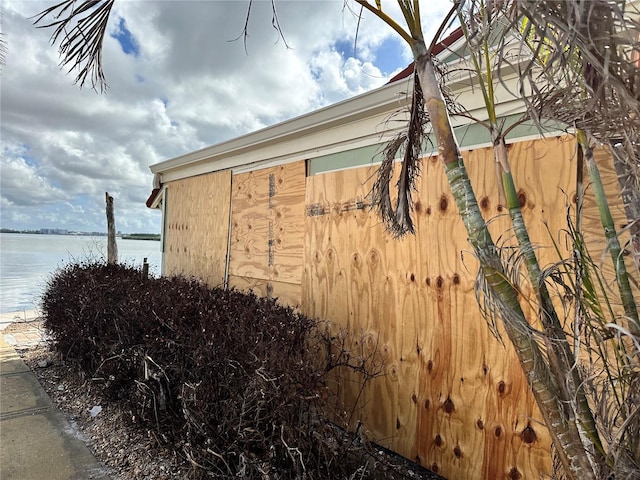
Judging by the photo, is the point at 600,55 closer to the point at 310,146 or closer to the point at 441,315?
the point at 441,315

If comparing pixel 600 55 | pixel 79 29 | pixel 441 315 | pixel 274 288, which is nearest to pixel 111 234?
pixel 274 288

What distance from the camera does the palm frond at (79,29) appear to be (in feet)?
8.43

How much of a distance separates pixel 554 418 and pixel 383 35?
214 cm

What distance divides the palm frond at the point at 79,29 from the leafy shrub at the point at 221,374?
207 centimetres

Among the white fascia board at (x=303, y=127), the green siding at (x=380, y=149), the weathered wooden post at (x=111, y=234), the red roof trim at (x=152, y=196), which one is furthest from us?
the weathered wooden post at (x=111, y=234)

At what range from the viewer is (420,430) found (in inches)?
117

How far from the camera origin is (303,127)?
412 centimetres

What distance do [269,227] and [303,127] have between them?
4.30ft

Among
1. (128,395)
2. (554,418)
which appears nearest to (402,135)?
(554,418)

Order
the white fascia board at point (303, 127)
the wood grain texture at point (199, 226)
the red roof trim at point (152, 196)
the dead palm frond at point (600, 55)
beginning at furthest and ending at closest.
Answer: the red roof trim at point (152, 196) < the wood grain texture at point (199, 226) < the white fascia board at point (303, 127) < the dead palm frond at point (600, 55)

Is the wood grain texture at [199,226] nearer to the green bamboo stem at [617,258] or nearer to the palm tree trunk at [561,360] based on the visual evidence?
the palm tree trunk at [561,360]

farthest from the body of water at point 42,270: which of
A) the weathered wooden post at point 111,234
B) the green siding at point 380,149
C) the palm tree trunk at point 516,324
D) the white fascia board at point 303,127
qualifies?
the palm tree trunk at point 516,324

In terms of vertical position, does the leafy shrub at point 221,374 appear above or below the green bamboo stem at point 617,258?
below

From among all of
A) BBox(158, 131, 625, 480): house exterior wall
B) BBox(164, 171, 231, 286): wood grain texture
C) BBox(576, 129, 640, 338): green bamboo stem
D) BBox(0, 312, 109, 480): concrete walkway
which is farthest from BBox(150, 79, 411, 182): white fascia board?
BBox(0, 312, 109, 480): concrete walkway
